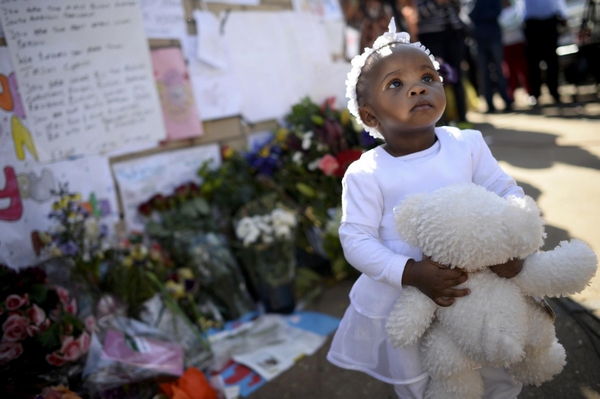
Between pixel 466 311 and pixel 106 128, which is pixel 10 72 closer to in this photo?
pixel 106 128

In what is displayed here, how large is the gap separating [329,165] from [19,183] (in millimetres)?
1971

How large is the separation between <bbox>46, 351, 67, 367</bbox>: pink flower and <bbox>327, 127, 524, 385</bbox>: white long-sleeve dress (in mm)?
1341

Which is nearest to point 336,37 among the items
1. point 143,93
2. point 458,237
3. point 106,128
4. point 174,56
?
point 174,56

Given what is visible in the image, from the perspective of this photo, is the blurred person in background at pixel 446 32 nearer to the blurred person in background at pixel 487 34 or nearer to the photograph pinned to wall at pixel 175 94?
the blurred person in background at pixel 487 34

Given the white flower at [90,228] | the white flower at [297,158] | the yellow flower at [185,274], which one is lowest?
the yellow flower at [185,274]

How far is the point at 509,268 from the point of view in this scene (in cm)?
126

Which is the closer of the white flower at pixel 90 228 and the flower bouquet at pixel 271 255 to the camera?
the white flower at pixel 90 228

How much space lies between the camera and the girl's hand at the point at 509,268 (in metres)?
1.25

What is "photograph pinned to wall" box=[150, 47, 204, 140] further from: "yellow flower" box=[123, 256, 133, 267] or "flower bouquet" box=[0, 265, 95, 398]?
"flower bouquet" box=[0, 265, 95, 398]

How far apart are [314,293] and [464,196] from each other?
77.0 inches

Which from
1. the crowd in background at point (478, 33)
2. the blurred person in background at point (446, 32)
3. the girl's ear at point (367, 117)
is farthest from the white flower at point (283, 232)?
the blurred person in background at point (446, 32)

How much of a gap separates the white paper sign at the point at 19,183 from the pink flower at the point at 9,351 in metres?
0.89

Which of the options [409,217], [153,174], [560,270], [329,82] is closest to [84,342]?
[153,174]

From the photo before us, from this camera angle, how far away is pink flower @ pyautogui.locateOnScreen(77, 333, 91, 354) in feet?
6.63
